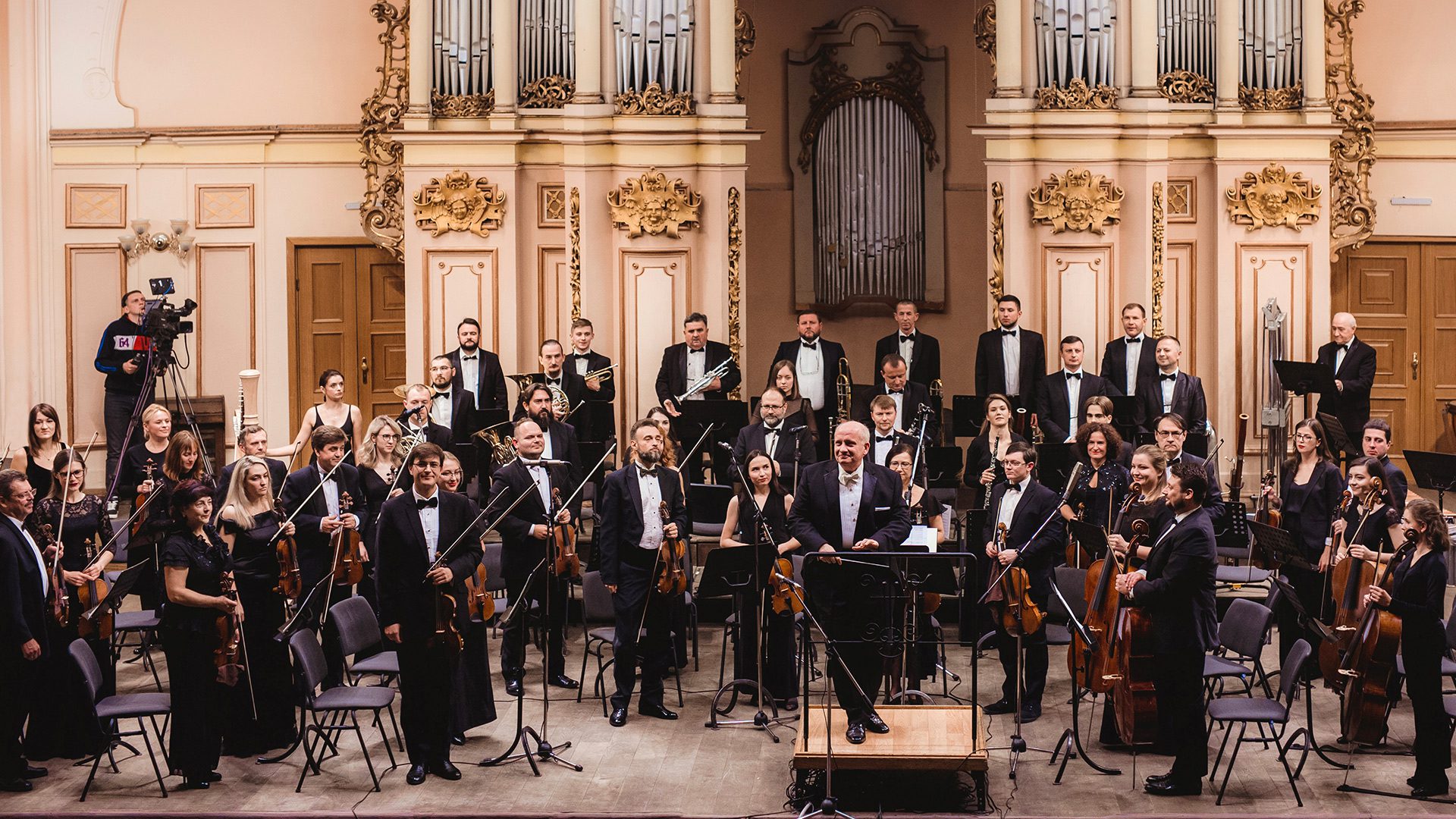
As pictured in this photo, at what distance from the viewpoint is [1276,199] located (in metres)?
11.7

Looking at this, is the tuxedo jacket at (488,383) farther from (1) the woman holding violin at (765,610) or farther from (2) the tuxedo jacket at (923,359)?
(1) the woman holding violin at (765,610)

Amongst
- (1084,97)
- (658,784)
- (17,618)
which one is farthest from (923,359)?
(17,618)

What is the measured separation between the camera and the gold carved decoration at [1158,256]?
11617 millimetres

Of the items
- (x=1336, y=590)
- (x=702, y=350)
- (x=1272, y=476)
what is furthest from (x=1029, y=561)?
(x=702, y=350)

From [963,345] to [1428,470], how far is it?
4.95m

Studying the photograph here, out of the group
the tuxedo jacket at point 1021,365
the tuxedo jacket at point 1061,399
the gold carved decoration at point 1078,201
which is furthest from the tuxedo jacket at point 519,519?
the gold carved decoration at point 1078,201

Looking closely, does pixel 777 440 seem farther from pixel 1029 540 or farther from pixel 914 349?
pixel 914 349

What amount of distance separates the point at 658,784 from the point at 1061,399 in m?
4.40

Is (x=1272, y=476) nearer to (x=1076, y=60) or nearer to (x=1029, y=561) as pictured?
(x=1029, y=561)

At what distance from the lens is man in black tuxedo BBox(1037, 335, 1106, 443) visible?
10.2 meters

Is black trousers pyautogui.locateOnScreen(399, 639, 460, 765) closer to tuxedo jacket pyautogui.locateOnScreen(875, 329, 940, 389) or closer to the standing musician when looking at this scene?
the standing musician

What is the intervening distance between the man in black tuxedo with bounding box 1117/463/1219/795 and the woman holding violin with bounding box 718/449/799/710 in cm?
183

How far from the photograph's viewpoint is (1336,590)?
726 centimetres

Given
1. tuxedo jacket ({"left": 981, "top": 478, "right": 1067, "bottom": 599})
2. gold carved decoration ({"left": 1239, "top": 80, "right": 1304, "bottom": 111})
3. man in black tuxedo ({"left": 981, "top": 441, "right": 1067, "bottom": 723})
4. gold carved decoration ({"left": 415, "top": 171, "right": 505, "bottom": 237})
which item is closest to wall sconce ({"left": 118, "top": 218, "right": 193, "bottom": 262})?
gold carved decoration ({"left": 415, "top": 171, "right": 505, "bottom": 237})
